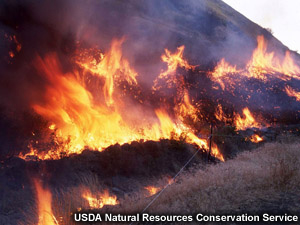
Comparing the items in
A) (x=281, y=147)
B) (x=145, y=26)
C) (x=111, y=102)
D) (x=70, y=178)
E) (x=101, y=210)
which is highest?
(x=145, y=26)

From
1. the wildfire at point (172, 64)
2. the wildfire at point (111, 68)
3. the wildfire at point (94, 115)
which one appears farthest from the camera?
the wildfire at point (172, 64)

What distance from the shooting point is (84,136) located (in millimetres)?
9586

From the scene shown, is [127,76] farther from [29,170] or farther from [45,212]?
[45,212]

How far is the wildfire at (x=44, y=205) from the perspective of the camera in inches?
230

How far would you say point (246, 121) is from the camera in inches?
619

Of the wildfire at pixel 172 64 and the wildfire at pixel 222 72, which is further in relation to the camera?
the wildfire at pixel 222 72

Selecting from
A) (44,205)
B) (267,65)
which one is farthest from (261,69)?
(44,205)

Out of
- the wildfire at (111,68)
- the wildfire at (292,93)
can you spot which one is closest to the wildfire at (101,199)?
the wildfire at (111,68)

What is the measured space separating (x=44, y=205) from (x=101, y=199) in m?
1.44

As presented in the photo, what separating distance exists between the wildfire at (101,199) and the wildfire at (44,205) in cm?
90

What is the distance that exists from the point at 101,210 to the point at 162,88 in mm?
9888

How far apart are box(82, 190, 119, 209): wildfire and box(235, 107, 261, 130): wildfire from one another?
850 cm

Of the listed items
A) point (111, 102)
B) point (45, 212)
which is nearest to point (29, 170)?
point (45, 212)

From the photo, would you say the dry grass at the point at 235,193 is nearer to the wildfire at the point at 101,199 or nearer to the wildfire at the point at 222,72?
the wildfire at the point at 101,199
